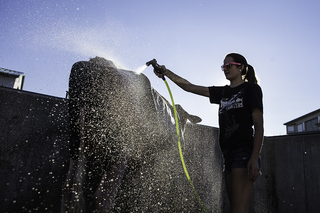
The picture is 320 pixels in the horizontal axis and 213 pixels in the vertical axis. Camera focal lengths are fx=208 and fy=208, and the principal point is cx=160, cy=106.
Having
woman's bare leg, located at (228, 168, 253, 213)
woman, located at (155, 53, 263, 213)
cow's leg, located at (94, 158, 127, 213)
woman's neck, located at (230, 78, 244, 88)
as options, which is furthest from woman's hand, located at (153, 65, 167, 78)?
woman's bare leg, located at (228, 168, 253, 213)

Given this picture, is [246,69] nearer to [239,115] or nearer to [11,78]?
[239,115]

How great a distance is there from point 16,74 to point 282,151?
21.3 m

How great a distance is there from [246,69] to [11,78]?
71.6ft

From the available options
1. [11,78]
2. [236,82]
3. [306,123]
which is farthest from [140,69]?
[306,123]

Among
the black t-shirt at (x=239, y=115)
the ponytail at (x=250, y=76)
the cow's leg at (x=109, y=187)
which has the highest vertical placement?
the ponytail at (x=250, y=76)

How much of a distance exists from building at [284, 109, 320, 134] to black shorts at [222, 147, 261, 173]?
28605 millimetres

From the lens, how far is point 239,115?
2.10 m

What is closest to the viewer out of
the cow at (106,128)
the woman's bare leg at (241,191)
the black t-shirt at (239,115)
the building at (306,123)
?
the woman's bare leg at (241,191)

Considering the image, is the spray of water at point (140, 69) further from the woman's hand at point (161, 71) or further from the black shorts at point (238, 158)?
the black shorts at point (238, 158)

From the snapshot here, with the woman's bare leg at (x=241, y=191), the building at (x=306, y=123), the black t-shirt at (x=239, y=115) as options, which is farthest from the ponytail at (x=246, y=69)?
the building at (x=306, y=123)

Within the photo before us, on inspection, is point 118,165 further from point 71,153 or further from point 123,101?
point 123,101

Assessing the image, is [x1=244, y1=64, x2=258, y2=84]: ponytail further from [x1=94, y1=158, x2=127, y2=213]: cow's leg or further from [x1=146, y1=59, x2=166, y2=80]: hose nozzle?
[x1=94, y1=158, x2=127, y2=213]: cow's leg

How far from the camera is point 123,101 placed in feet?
9.36

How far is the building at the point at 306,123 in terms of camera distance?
→ 27008 mm
